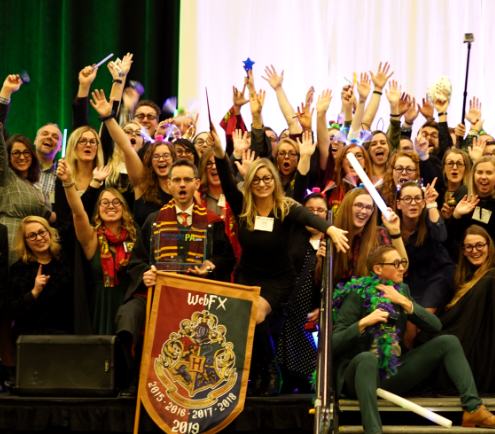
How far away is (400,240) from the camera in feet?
Answer: 13.9

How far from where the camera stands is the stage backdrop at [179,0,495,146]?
306 inches

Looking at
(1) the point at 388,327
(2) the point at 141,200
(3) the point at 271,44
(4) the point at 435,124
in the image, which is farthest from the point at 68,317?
(3) the point at 271,44

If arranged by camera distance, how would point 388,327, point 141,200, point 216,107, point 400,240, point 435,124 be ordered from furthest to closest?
point 216,107, point 435,124, point 141,200, point 400,240, point 388,327

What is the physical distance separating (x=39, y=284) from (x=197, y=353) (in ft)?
3.48

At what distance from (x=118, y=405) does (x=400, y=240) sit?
186cm

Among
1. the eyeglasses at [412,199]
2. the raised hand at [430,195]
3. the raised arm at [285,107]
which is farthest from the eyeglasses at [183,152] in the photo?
the raised hand at [430,195]

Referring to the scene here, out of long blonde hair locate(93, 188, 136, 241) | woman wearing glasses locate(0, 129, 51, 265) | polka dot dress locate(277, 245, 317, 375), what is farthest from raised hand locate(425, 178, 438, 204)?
woman wearing glasses locate(0, 129, 51, 265)

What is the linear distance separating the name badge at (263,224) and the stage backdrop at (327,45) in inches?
148

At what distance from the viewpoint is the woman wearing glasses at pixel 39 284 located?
14.2 feet

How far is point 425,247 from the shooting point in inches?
177

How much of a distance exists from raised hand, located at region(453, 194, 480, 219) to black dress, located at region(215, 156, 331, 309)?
1.08 metres

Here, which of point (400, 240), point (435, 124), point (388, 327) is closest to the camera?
point (388, 327)

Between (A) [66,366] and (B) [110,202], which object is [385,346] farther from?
(B) [110,202]

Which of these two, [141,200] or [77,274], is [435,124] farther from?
[77,274]
